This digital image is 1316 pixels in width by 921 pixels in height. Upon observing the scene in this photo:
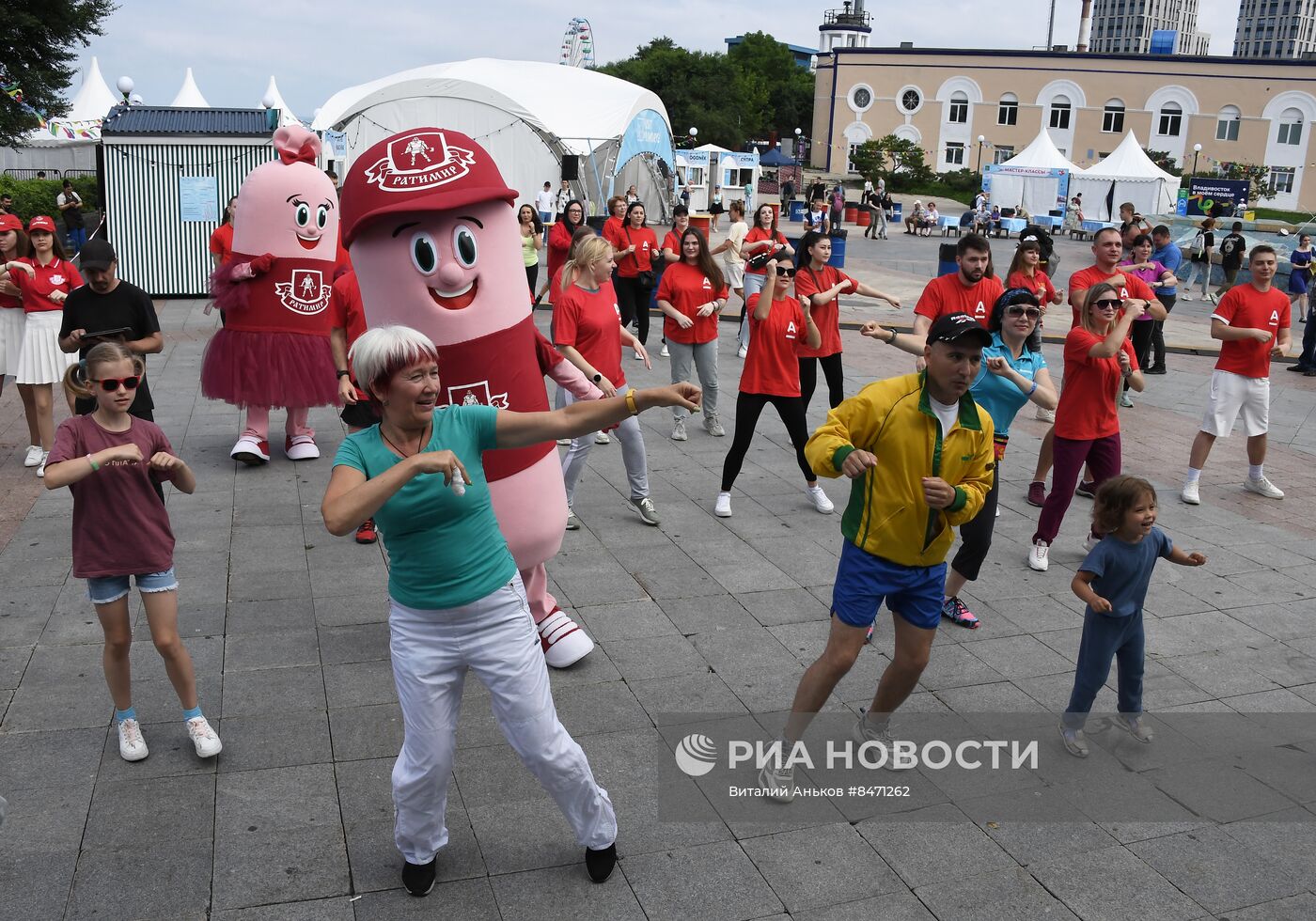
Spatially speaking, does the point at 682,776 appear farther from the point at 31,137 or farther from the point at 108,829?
the point at 31,137

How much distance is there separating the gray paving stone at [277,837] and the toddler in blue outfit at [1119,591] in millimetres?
2930

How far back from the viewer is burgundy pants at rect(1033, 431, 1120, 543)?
21.9ft

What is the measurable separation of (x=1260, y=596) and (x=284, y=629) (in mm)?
5421

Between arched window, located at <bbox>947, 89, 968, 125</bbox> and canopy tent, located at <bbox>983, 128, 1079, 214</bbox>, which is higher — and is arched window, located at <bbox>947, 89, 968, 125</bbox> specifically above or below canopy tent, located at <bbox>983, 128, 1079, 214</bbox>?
above

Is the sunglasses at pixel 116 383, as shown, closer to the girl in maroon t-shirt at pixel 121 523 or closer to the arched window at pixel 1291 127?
the girl in maroon t-shirt at pixel 121 523

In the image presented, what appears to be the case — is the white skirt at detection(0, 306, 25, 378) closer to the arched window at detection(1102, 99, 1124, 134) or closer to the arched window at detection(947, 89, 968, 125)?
the arched window at detection(947, 89, 968, 125)

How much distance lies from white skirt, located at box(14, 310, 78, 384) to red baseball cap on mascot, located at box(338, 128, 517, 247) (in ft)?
14.4

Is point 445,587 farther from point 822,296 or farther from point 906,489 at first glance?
point 822,296

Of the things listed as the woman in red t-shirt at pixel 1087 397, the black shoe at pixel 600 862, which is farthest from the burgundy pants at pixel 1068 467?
the black shoe at pixel 600 862

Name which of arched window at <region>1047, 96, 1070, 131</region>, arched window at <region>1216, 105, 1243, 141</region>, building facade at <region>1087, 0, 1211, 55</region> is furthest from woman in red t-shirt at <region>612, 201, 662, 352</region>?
building facade at <region>1087, 0, 1211, 55</region>

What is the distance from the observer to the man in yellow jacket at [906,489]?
3.96 meters

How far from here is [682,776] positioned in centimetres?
426

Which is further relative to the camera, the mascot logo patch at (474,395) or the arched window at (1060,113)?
the arched window at (1060,113)

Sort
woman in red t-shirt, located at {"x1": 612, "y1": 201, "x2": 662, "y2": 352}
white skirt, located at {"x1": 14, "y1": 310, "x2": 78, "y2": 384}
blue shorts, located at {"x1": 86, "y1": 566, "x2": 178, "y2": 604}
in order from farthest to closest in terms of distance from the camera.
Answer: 1. woman in red t-shirt, located at {"x1": 612, "y1": 201, "x2": 662, "y2": 352}
2. white skirt, located at {"x1": 14, "y1": 310, "x2": 78, "y2": 384}
3. blue shorts, located at {"x1": 86, "y1": 566, "x2": 178, "y2": 604}
